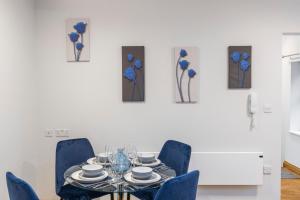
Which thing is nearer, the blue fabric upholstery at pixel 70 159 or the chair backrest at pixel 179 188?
the chair backrest at pixel 179 188

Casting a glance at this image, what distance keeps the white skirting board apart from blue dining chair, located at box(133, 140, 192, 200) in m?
0.44

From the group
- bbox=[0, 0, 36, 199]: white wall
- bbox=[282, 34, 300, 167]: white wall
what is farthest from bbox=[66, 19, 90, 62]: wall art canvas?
bbox=[282, 34, 300, 167]: white wall

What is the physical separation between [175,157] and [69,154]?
47.9 inches

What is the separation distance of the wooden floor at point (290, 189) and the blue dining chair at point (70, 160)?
260 centimetres

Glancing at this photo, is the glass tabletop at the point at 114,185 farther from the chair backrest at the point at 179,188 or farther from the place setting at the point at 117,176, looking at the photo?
the chair backrest at the point at 179,188

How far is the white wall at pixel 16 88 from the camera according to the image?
8.20ft

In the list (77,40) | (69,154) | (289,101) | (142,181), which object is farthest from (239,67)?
(289,101)

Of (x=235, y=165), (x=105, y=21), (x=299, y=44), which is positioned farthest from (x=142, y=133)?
(x=299, y=44)

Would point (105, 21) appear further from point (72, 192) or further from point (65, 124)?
point (72, 192)

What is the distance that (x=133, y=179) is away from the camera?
6.73 ft

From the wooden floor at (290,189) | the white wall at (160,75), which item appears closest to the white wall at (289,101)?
the wooden floor at (290,189)

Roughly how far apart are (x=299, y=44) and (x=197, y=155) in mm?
3106

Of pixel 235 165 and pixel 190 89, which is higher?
pixel 190 89

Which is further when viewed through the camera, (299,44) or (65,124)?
(299,44)
